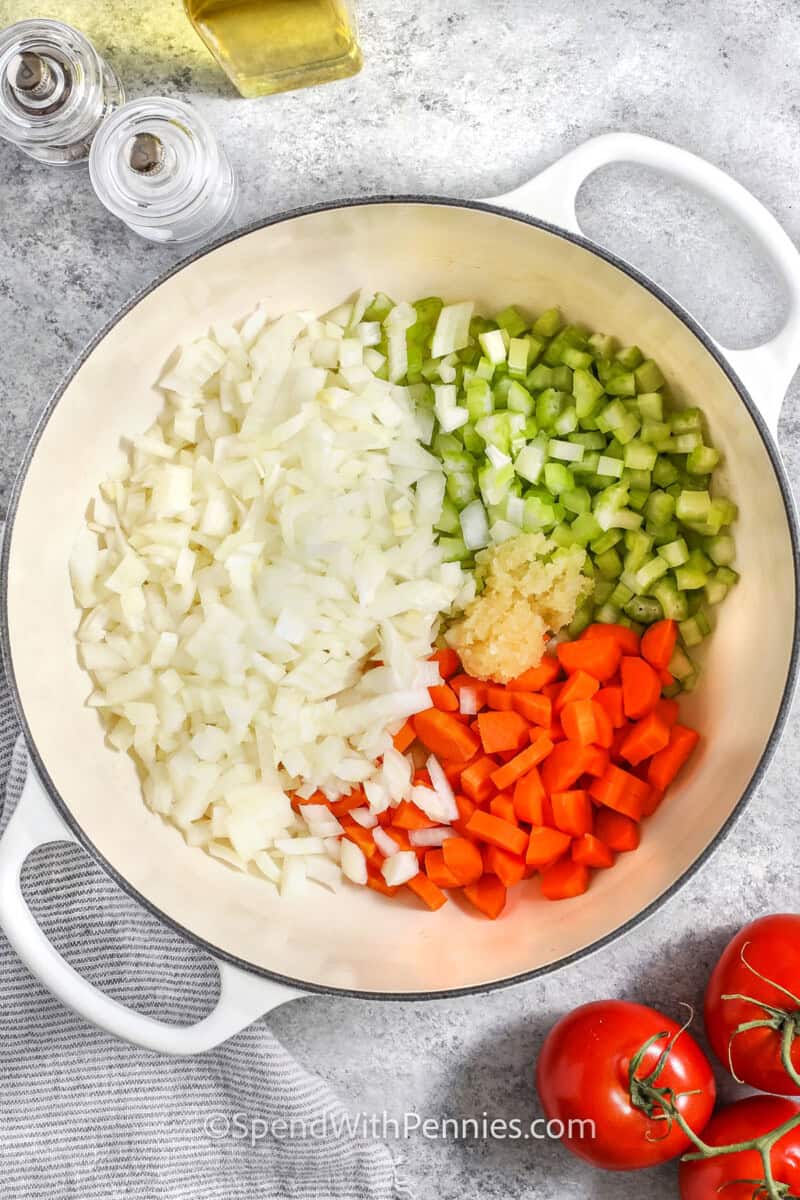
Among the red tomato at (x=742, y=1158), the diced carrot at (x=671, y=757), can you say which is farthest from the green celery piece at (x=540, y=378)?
the red tomato at (x=742, y=1158)

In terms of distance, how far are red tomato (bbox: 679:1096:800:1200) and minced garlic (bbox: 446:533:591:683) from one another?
0.78 m

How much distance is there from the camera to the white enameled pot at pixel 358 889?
1479 mm

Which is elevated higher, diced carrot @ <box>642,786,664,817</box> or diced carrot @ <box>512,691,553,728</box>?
diced carrot @ <box>512,691,553,728</box>

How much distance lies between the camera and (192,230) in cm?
171

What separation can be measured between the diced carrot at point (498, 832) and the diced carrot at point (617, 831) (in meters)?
0.13

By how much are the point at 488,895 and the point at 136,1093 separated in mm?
711

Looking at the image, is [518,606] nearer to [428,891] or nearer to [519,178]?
[428,891]

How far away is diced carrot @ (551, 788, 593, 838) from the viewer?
1.60 m

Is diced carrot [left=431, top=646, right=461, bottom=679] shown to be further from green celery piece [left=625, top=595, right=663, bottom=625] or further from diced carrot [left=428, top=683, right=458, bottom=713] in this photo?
green celery piece [left=625, top=595, right=663, bottom=625]

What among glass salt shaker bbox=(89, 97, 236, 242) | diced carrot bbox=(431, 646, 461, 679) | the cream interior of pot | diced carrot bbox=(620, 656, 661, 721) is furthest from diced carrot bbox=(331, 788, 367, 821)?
glass salt shaker bbox=(89, 97, 236, 242)

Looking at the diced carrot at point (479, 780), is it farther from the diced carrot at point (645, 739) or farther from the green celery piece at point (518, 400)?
the green celery piece at point (518, 400)

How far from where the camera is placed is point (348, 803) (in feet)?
5.45

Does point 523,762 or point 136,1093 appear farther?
point 136,1093

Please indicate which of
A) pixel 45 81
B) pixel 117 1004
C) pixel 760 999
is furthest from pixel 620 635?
pixel 45 81
